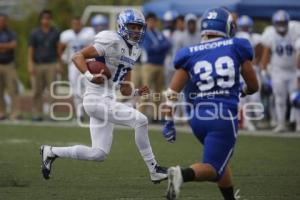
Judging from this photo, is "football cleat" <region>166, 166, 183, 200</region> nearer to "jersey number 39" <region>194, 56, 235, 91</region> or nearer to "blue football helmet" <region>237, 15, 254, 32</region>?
"jersey number 39" <region>194, 56, 235, 91</region>

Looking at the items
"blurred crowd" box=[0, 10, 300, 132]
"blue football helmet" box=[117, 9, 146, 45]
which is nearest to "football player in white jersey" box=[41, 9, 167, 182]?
"blue football helmet" box=[117, 9, 146, 45]

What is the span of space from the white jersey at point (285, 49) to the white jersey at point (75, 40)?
3.32 metres

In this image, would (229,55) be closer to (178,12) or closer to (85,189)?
(85,189)

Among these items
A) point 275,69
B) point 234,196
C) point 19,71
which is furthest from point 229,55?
point 19,71

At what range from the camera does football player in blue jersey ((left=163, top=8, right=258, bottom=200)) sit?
6.73 metres

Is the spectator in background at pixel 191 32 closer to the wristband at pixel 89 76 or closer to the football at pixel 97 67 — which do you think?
the football at pixel 97 67

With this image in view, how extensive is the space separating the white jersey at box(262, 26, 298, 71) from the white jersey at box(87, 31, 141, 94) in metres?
6.38

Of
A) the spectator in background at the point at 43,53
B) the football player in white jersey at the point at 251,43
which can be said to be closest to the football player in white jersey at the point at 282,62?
the football player in white jersey at the point at 251,43

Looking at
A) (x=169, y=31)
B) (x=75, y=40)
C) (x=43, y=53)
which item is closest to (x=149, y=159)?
(x=75, y=40)

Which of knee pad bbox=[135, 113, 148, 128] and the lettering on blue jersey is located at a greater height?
the lettering on blue jersey

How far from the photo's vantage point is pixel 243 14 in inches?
651

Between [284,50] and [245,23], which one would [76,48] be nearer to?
[245,23]

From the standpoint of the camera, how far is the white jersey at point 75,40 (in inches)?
635

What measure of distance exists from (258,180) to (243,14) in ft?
26.3
